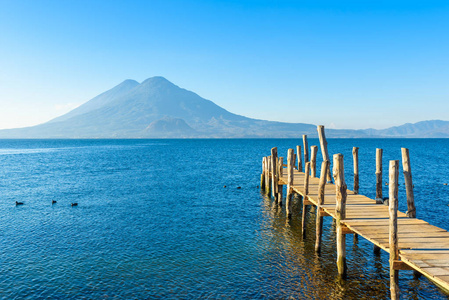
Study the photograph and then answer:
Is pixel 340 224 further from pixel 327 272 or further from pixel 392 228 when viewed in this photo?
pixel 392 228

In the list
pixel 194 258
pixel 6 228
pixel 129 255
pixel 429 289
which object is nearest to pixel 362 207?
pixel 429 289

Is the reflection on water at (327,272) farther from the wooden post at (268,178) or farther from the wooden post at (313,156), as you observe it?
the wooden post at (268,178)

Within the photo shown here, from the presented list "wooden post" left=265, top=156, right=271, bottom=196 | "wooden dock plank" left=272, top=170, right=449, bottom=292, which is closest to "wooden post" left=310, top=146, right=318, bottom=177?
"wooden post" left=265, top=156, right=271, bottom=196

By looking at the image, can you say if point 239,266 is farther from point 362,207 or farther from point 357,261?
point 362,207

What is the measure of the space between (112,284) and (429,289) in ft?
42.9

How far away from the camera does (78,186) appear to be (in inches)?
1499

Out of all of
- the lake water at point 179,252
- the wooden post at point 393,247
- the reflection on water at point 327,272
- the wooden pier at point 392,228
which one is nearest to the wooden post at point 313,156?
the lake water at point 179,252

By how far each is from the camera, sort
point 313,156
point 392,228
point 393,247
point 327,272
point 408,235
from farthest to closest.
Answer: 1. point 313,156
2. point 327,272
3. point 408,235
4. point 392,228
5. point 393,247

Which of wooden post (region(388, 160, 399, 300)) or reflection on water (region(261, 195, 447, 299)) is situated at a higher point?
wooden post (region(388, 160, 399, 300))

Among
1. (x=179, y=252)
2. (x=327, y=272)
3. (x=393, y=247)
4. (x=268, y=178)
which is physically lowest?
(x=327, y=272)

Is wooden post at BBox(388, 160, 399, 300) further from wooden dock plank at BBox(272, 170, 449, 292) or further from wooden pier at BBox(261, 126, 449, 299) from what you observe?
wooden dock plank at BBox(272, 170, 449, 292)

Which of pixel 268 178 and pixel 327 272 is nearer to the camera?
pixel 327 272

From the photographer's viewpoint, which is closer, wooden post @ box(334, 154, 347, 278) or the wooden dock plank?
the wooden dock plank

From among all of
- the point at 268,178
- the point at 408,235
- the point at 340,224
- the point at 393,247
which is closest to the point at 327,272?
the point at 340,224
